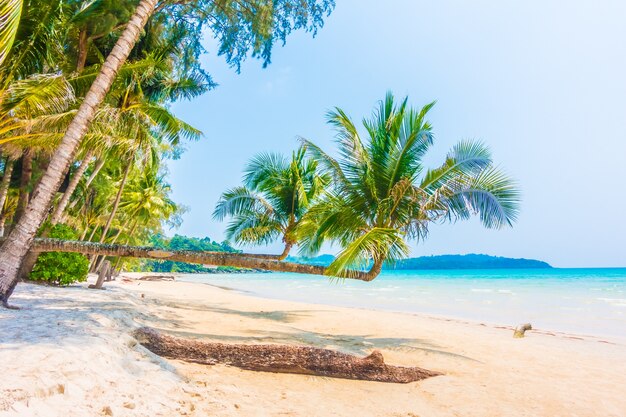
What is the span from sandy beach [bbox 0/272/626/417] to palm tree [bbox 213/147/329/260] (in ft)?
15.3

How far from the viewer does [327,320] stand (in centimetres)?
991

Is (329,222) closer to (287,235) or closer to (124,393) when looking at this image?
(287,235)

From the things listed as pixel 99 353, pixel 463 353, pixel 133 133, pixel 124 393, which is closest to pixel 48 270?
pixel 133 133

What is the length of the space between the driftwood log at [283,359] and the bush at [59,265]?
20.8ft

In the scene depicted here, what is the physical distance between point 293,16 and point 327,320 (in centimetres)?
787

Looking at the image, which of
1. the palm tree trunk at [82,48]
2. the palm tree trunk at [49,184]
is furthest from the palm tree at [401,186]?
the palm tree trunk at [82,48]

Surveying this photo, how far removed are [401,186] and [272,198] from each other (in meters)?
5.82

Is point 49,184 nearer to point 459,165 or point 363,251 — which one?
point 363,251

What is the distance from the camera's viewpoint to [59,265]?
9328 mm

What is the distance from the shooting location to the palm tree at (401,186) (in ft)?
20.6

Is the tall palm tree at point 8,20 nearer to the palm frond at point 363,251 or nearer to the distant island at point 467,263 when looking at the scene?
the palm frond at point 363,251

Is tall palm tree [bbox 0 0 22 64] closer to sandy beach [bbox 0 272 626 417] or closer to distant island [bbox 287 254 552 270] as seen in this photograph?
sandy beach [bbox 0 272 626 417]

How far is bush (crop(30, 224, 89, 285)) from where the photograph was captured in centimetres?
895

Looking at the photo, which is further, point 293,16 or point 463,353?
point 293,16
